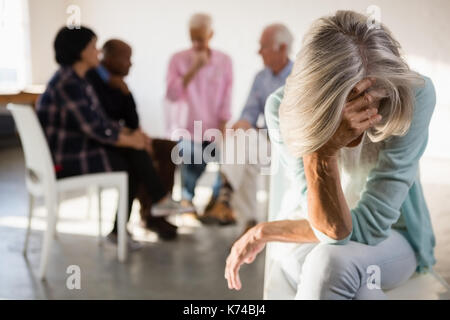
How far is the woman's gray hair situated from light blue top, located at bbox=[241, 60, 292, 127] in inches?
7.4

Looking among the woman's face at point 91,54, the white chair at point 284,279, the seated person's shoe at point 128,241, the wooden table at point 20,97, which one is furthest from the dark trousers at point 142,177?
the white chair at point 284,279

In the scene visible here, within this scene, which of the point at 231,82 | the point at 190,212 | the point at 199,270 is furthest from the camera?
the point at 190,212

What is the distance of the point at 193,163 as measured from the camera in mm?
1653

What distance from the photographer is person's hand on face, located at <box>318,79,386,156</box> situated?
2.06ft

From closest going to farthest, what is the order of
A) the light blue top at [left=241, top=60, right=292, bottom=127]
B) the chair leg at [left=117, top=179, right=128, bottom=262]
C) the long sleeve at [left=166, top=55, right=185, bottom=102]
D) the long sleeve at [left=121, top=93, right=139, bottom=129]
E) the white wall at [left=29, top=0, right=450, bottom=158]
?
the white wall at [left=29, top=0, right=450, bottom=158]
the light blue top at [left=241, top=60, right=292, bottom=127]
the long sleeve at [left=166, top=55, right=185, bottom=102]
the long sleeve at [left=121, top=93, right=139, bottom=129]
the chair leg at [left=117, top=179, right=128, bottom=262]

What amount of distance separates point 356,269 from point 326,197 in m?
0.10

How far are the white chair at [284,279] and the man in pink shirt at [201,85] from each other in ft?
0.45

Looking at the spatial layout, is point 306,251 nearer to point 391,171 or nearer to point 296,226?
point 296,226

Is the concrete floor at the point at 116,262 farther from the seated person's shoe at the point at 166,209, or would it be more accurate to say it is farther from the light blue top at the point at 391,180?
the light blue top at the point at 391,180

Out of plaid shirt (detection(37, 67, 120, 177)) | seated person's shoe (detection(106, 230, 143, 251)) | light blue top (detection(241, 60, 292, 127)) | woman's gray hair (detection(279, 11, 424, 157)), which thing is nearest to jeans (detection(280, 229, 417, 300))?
woman's gray hair (detection(279, 11, 424, 157))

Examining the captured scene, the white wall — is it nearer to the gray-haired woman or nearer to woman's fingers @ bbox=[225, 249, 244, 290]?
the gray-haired woman
